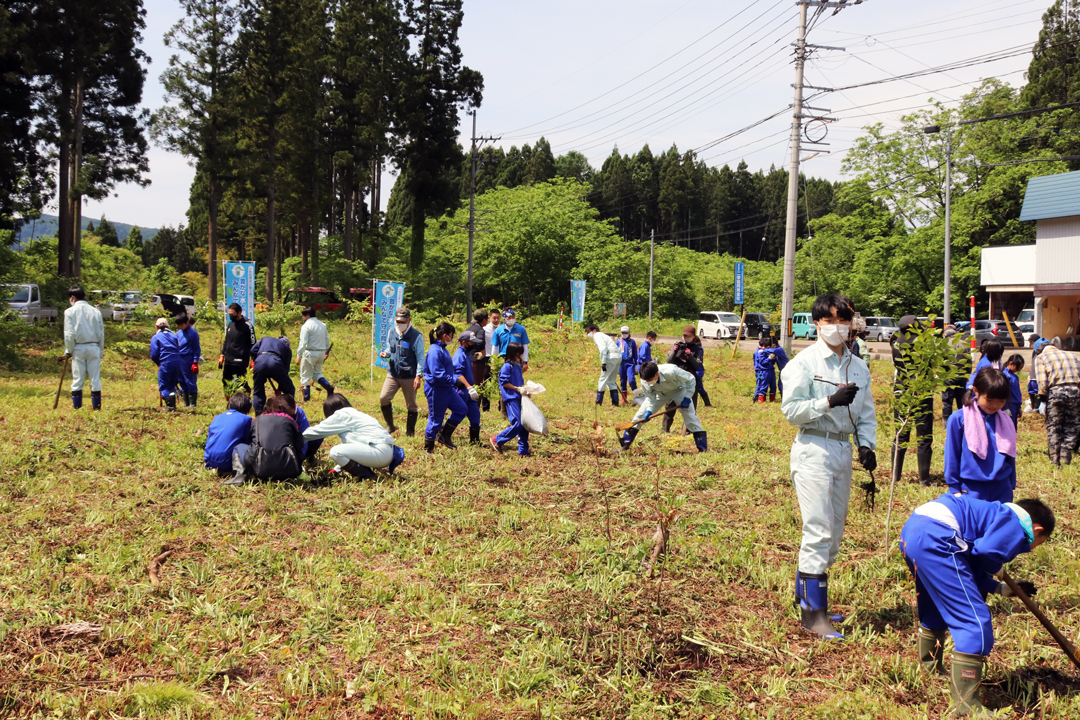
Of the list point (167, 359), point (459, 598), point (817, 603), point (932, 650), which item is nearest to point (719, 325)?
point (167, 359)

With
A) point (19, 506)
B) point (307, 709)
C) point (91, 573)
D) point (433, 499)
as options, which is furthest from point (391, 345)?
point (307, 709)

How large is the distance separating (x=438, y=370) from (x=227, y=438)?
8.09 ft

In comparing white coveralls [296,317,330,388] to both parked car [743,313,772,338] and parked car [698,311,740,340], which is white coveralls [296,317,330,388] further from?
parked car [743,313,772,338]

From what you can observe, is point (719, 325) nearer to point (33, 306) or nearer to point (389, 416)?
point (33, 306)

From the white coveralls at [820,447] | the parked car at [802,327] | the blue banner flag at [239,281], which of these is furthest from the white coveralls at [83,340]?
the parked car at [802,327]

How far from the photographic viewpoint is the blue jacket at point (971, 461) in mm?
4508

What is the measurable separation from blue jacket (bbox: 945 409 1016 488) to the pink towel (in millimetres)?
23

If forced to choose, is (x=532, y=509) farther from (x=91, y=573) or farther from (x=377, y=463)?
(x=91, y=573)

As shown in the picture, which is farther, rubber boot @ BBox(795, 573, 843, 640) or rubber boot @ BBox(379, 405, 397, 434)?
rubber boot @ BBox(379, 405, 397, 434)

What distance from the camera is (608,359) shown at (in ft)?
44.5

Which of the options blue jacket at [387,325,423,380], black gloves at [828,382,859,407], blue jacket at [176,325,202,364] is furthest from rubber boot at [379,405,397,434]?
black gloves at [828,382,859,407]

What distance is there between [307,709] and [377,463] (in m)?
3.95

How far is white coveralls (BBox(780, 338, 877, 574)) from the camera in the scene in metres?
4.15

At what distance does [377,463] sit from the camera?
23.5ft
